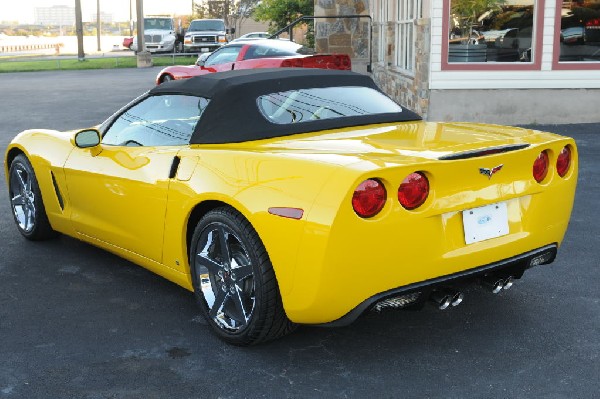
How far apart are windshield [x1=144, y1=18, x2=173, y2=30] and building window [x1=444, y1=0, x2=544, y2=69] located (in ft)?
109

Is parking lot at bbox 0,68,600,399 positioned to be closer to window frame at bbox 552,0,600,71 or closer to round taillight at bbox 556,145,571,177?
round taillight at bbox 556,145,571,177

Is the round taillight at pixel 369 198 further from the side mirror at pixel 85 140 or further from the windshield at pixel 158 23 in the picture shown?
the windshield at pixel 158 23

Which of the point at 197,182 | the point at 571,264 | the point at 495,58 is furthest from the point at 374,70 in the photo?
the point at 197,182

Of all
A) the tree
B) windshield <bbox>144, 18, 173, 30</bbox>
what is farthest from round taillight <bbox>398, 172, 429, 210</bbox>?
windshield <bbox>144, 18, 173, 30</bbox>

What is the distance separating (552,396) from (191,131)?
7.95ft

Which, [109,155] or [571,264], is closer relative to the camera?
[109,155]

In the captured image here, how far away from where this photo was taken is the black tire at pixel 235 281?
13.0 ft

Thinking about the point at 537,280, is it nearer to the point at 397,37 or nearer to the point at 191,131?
the point at 191,131

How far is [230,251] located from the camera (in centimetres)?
424

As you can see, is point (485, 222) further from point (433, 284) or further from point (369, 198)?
point (369, 198)

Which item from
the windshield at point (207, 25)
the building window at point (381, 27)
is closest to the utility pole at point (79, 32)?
the windshield at point (207, 25)

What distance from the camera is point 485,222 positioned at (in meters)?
4.04

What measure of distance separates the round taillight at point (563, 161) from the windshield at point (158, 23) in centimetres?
4199

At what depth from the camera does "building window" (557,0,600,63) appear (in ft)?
45.1
